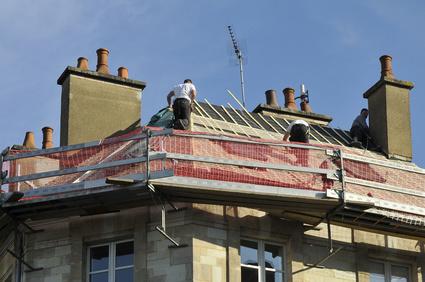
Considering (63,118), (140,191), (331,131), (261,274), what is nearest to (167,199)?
(140,191)

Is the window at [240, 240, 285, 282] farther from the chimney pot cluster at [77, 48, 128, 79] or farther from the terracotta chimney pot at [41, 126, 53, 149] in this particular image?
the terracotta chimney pot at [41, 126, 53, 149]

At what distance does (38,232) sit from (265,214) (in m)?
4.95

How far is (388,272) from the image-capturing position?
106ft

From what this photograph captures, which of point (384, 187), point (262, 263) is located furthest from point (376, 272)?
point (262, 263)

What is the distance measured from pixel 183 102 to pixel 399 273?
20.6ft

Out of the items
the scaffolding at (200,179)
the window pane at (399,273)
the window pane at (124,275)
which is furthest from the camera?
the window pane at (399,273)

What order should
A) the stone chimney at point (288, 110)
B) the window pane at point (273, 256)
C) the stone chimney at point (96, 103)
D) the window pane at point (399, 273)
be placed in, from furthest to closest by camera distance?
the stone chimney at point (288, 110) < the stone chimney at point (96, 103) < the window pane at point (399, 273) < the window pane at point (273, 256)

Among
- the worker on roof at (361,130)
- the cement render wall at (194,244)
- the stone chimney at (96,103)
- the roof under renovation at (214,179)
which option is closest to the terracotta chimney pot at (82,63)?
the stone chimney at (96,103)

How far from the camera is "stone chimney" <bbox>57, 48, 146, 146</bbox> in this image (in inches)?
1337

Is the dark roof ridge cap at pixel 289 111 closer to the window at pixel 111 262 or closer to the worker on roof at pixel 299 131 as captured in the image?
the worker on roof at pixel 299 131

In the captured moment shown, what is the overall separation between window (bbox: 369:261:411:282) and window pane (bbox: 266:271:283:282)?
96.5 inches

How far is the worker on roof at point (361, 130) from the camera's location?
37.9m

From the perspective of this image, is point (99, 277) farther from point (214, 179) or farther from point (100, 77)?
point (100, 77)

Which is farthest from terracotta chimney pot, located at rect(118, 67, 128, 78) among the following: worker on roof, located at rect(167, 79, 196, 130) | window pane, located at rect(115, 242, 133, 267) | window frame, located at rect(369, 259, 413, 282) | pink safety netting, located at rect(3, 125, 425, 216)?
window frame, located at rect(369, 259, 413, 282)
